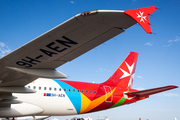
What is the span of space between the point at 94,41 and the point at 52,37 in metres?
1.35

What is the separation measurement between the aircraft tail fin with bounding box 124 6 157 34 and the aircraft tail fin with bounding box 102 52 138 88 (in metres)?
13.5

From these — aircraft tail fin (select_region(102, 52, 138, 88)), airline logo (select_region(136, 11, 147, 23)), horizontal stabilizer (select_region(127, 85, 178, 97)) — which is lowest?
horizontal stabilizer (select_region(127, 85, 178, 97))

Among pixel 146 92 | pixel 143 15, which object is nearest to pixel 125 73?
pixel 146 92

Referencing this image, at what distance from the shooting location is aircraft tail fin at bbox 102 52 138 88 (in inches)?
688

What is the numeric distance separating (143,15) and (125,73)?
15163mm

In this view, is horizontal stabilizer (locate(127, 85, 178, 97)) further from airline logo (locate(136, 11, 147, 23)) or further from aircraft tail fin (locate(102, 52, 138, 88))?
airline logo (locate(136, 11, 147, 23))

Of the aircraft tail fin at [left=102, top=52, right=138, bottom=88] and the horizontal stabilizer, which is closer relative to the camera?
the horizontal stabilizer

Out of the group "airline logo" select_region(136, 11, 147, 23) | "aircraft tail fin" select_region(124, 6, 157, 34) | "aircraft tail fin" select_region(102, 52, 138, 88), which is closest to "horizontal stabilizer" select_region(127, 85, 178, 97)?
"aircraft tail fin" select_region(102, 52, 138, 88)

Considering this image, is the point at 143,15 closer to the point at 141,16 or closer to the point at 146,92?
the point at 141,16

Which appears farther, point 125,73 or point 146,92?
point 125,73

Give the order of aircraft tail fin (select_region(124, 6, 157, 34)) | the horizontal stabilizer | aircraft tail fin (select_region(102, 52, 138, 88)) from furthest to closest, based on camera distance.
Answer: aircraft tail fin (select_region(102, 52, 138, 88)) < the horizontal stabilizer < aircraft tail fin (select_region(124, 6, 157, 34))

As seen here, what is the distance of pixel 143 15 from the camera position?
156 inches

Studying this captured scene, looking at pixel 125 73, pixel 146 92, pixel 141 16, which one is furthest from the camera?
pixel 125 73

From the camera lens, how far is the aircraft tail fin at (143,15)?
12.8 feet
